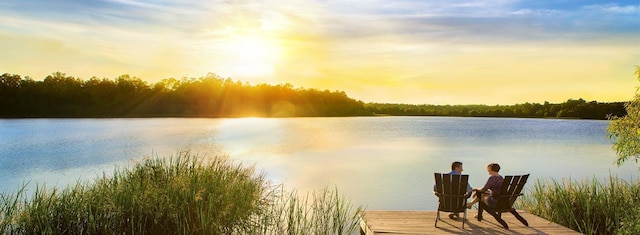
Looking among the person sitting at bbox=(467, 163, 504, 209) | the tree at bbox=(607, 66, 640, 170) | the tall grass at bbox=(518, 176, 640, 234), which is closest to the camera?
the person sitting at bbox=(467, 163, 504, 209)

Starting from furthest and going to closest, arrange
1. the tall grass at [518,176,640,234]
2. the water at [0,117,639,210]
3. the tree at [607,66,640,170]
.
A: 1. the water at [0,117,639,210]
2. the tree at [607,66,640,170]
3. the tall grass at [518,176,640,234]

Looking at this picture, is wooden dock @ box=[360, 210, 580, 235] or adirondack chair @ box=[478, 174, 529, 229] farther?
wooden dock @ box=[360, 210, 580, 235]

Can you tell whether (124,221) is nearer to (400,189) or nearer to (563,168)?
(400,189)

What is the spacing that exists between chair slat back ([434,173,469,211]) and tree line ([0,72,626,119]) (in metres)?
46.0

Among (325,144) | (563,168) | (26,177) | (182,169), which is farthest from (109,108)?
(182,169)

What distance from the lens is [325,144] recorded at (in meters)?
32.9

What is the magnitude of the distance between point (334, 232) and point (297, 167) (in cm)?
1355

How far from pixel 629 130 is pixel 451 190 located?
20.2 feet

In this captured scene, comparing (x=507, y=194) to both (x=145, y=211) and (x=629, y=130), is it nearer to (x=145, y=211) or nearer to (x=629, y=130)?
(x=145, y=211)

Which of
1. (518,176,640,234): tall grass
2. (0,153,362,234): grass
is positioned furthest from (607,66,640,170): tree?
(0,153,362,234): grass

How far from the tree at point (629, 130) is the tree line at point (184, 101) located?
3999 cm

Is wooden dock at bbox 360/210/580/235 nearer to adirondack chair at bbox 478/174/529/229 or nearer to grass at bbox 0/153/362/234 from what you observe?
adirondack chair at bbox 478/174/529/229

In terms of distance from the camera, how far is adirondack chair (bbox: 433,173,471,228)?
626 cm

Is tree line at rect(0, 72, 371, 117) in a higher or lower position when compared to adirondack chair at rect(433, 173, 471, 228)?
higher
